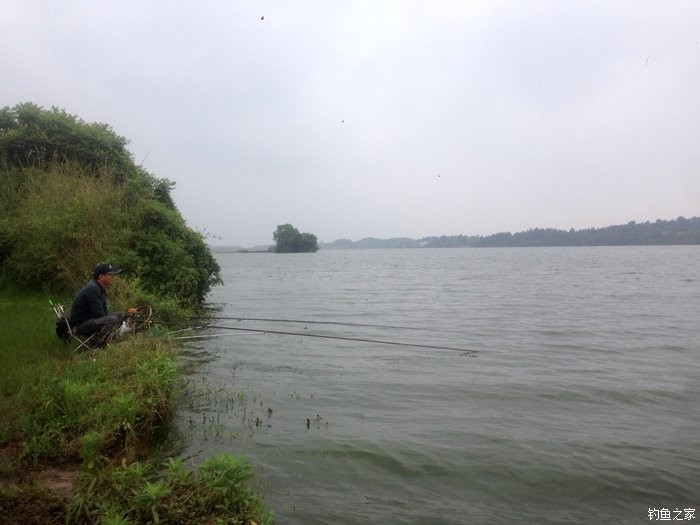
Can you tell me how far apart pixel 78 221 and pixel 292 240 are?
113120mm

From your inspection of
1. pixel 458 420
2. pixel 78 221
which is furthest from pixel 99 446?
pixel 78 221

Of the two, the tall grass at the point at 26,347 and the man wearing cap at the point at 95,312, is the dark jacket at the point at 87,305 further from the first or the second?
the tall grass at the point at 26,347

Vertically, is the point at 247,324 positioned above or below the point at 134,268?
below

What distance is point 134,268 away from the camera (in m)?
16.1

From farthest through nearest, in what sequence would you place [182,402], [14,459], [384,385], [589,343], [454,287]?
[454,287], [589,343], [384,385], [182,402], [14,459]

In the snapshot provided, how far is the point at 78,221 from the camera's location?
1515 cm

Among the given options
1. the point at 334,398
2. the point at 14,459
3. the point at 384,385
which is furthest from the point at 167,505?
the point at 384,385

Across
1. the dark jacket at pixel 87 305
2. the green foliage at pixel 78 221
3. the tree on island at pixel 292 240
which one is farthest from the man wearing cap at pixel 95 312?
the tree on island at pixel 292 240

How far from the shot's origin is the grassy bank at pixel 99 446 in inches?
156

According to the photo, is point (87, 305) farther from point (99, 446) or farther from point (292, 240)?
point (292, 240)

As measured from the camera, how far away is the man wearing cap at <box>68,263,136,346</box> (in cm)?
861

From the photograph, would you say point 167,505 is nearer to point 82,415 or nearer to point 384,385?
point 82,415

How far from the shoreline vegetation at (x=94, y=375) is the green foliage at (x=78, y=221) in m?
0.05

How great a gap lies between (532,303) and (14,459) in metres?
22.5
